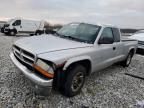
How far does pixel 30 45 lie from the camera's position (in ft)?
12.7

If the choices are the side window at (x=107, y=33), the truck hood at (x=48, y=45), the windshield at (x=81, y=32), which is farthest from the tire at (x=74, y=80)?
the side window at (x=107, y=33)

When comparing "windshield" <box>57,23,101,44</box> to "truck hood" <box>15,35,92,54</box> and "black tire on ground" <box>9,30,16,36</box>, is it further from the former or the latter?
"black tire on ground" <box>9,30,16,36</box>

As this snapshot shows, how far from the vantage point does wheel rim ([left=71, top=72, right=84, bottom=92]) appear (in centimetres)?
396

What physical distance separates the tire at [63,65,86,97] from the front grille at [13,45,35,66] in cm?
81

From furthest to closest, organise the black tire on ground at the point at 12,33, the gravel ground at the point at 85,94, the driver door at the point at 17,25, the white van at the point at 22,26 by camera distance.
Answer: the driver door at the point at 17,25
the white van at the point at 22,26
the black tire on ground at the point at 12,33
the gravel ground at the point at 85,94

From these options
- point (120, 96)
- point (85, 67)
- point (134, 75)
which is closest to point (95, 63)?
point (85, 67)

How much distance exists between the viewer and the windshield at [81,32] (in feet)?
15.2

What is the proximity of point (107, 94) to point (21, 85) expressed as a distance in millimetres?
2184

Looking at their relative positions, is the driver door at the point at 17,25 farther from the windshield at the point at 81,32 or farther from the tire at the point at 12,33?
the windshield at the point at 81,32

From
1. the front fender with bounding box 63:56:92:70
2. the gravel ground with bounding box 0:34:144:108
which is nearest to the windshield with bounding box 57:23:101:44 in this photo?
the front fender with bounding box 63:56:92:70

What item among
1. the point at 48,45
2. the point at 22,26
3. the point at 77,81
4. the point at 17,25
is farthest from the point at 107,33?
the point at 22,26

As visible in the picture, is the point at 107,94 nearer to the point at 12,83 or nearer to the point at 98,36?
the point at 98,36

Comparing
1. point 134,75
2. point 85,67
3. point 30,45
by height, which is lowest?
point 134,75

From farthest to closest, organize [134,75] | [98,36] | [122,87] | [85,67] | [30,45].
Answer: [134,75] → [122,87] → [98,36] → [85,67] → [30,45]
